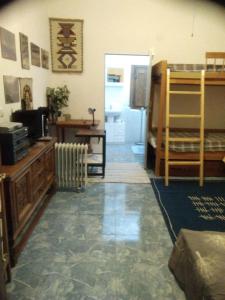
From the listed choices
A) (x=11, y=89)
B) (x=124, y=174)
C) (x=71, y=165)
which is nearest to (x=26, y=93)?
(x=11, y=89)

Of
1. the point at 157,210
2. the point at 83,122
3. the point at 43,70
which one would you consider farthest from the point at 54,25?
the point at 157,210

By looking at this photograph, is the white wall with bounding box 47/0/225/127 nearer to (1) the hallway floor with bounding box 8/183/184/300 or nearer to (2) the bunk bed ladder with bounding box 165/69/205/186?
(2) the bunk bed ladder with bounding box 165/69/205/186

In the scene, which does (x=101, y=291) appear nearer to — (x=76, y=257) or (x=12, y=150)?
(x=76, y=257)

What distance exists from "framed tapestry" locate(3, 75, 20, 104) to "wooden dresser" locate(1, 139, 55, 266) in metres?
0.52

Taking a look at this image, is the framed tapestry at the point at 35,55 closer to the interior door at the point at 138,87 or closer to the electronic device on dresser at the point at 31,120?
the electronic device on dresser at the point at 31,120

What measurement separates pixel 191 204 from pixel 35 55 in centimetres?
278

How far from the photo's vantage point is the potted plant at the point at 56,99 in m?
3.99

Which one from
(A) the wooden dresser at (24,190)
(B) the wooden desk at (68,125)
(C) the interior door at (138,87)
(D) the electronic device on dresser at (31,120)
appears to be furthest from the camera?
(C) the interior door at (138,87)

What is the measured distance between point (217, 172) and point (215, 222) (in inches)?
57.3

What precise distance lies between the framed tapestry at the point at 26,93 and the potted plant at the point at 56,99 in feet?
2.73

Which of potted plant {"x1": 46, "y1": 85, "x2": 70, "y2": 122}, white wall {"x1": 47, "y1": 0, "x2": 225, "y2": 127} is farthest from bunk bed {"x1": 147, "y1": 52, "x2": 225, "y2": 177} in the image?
potted plant {"x1": 46, "y1": 85, "x2": 70, "y2": 122}

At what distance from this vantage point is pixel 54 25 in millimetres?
3971

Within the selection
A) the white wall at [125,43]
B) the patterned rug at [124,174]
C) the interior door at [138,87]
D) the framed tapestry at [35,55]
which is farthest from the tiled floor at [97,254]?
the interior door at [138,87]

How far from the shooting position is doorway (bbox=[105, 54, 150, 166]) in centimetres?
563
